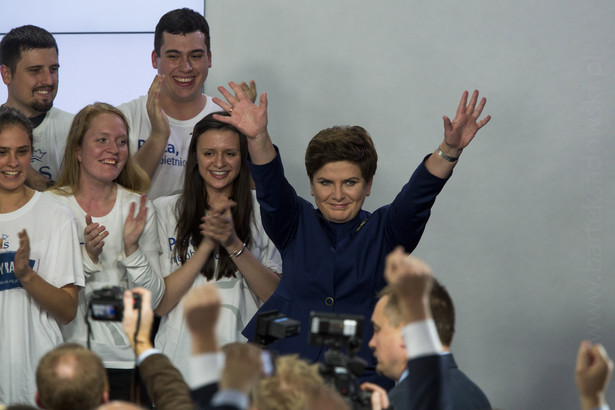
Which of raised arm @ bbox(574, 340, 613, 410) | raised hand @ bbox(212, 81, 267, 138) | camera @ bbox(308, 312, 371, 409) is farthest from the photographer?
raised hand @ bbox(212, 81, 267, 138)

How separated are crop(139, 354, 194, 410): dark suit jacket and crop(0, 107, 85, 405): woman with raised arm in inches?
42.6

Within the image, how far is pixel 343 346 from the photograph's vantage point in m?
1.94

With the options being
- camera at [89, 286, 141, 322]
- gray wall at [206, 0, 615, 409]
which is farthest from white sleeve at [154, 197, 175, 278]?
camera at [89, 286, 141, 322]

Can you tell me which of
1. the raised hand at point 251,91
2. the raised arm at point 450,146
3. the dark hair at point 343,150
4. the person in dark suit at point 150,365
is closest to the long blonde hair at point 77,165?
the raised hand at point 251,91

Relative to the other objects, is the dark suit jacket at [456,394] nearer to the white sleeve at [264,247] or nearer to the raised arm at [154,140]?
the white sleeve at [264,247]

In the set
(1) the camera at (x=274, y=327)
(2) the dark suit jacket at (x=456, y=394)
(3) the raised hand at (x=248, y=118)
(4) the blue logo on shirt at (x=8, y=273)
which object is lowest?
(2) the dark suit jacket at (x=456, y=394)

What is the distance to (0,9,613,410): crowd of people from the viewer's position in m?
2.69

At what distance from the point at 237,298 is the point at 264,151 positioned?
2.20ft

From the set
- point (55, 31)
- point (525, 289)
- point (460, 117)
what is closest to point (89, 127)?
point (55, 31)

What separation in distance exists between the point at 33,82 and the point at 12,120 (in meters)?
0.42

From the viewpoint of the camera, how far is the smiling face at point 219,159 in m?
3.21

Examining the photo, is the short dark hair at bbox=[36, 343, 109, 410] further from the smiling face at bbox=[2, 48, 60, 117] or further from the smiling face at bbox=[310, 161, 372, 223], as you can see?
the smiling face at bbox=[2, 48, 60, 117]

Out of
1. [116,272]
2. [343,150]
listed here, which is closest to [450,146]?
[343,150]

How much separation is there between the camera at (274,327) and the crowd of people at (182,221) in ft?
0.20
